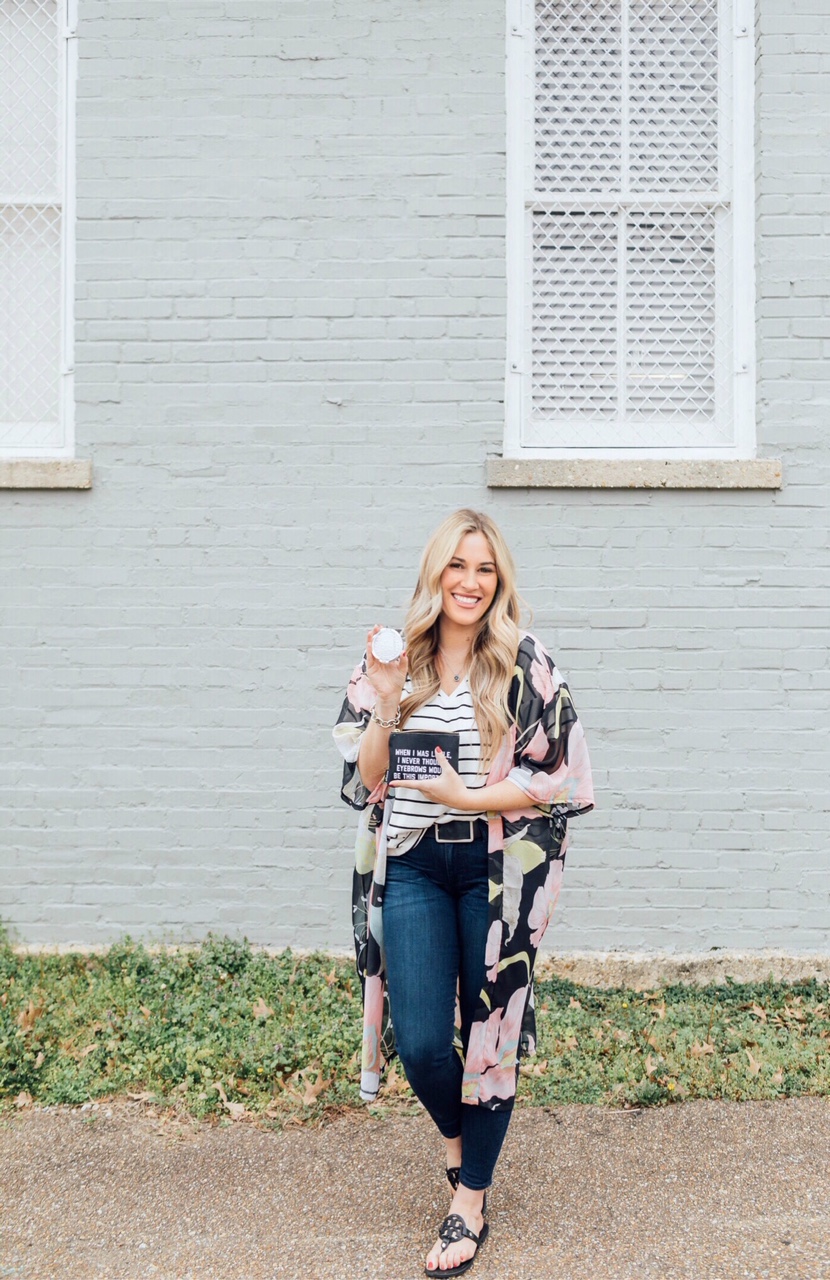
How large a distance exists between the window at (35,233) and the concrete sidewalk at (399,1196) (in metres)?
2.84

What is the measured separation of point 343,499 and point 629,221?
1750 mm

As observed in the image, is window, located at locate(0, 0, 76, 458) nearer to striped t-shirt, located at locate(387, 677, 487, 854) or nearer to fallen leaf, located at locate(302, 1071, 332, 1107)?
striped t-shirt, located at locate(387, 677, 487, 854)

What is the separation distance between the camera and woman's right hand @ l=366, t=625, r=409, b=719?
2.67 meters

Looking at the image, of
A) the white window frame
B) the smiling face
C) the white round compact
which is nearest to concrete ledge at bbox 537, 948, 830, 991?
the white window frame

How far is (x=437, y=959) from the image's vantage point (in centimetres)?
275

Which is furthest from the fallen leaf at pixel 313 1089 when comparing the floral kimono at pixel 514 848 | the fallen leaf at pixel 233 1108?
the floral kimono at pixel 514 848

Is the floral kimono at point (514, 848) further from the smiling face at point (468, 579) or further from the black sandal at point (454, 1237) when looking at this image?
the black sandal at point (454, 1237)

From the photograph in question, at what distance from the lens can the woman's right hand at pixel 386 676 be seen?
2.67m

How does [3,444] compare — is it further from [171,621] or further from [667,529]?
[667,529]

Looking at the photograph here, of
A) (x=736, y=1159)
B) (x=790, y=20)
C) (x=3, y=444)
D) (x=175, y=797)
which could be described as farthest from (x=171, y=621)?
(x=790, y=20)

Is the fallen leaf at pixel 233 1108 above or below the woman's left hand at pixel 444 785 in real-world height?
below

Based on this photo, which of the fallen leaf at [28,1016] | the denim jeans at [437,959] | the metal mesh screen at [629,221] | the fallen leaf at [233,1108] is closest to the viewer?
the denim jeans at [437,959]

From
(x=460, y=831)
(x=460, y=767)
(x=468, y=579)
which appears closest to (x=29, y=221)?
(x=468, y=579)

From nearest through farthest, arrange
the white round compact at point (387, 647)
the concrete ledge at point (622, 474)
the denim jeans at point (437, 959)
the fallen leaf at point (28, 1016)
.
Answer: the white round compact at point (387, 647), the denim jeans at point (437, 959), the fallen leaf at point (28, 1016), the concrete ledge at point (622, 474)
